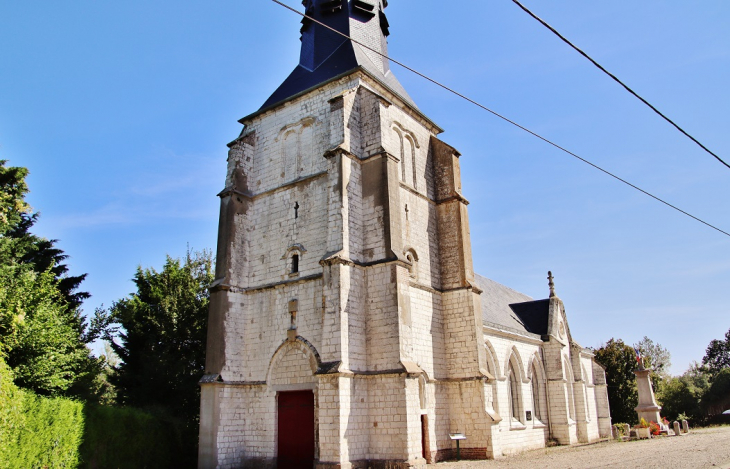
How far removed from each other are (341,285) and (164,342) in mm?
9308

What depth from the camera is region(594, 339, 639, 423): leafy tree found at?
107 ft

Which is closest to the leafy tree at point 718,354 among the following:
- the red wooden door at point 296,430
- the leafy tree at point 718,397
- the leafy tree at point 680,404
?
the leafy tree at point 718,397

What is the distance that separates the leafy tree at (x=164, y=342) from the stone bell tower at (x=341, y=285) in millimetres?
3622

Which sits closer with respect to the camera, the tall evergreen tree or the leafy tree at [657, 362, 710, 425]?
the tall evergreen tree

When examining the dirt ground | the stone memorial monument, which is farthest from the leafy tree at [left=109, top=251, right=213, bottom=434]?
the stone memorial monument

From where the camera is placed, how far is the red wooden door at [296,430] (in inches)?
568

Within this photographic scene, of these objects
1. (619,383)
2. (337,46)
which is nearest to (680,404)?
(619,383)

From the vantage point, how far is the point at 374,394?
549 inches

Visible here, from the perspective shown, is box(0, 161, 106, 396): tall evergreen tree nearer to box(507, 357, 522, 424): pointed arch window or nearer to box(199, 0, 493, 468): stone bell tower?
box(199, 0, 493, 468): stone bell tower

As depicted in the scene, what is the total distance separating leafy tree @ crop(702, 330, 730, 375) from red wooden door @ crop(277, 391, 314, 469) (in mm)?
→ 63539

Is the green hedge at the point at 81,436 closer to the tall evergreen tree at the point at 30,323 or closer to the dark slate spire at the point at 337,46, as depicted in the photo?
the tall evergreen tree at the point at 30,323

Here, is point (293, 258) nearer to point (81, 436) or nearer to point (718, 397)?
point (81, 436)

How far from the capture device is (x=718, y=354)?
62.3 metres

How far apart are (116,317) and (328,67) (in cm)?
1224
